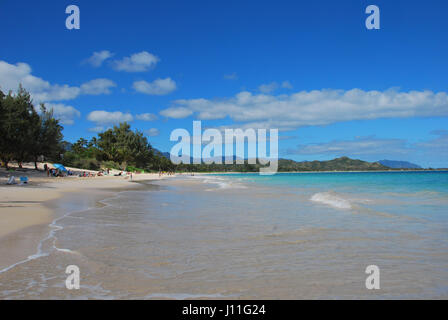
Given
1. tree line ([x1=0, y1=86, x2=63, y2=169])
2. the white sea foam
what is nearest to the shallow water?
the white sea foam

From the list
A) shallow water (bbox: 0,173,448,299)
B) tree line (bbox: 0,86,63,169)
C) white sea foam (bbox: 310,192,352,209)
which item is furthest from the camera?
tree line (bbox: 0,86,63,169)

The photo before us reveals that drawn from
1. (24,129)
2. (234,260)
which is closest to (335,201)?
(234,260)

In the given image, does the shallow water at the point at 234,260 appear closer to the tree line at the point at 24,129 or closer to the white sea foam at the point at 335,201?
the white sea foam at the point at 335,201

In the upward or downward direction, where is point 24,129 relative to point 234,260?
upward

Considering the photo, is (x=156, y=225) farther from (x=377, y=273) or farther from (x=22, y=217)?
(x=377, y=273)

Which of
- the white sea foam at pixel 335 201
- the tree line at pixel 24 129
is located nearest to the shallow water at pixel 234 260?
the white sea foam at pixel 335 201

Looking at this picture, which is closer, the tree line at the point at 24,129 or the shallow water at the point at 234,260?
the shallow water at the point at 234,260

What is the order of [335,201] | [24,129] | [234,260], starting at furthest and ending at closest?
[24,129] → [335,201] → [234,260]

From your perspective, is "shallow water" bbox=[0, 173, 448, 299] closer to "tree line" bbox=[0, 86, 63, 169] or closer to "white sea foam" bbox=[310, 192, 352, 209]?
"white sea foam" bbox=[310, 192, 352, 209]

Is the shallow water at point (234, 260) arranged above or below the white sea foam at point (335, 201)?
above

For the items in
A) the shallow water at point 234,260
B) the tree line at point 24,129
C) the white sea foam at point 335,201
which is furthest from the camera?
the tree line at point 24,129

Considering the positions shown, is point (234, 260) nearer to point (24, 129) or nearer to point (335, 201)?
point (335, 201)

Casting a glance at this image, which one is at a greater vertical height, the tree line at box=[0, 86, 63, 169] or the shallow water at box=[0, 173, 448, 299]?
the tree line at box=[0, 86, 63, 169]

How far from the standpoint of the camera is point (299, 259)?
20.5 ft
